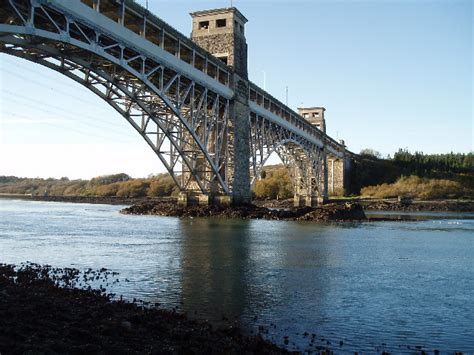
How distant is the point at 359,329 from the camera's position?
914 centimetres

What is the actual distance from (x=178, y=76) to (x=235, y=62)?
517 inches

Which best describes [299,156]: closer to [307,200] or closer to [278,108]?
[307,200]

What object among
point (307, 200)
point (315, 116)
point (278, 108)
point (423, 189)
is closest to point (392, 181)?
point (423, 189)

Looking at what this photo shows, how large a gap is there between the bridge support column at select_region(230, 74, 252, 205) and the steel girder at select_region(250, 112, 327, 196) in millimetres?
6699

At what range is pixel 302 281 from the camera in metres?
13.9

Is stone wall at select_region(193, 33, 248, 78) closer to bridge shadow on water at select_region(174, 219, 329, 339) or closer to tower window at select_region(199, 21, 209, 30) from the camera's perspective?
tower window at select_region(199, 21, 209, 30)

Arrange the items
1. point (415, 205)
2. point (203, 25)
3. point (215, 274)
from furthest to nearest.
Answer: point (415, 205) < point (203, 25) < point (215, 274)

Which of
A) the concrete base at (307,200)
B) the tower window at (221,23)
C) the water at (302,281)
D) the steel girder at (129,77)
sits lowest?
the water at (302,281)

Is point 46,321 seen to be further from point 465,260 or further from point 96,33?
point 96,33

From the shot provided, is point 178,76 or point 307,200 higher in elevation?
point 178,76

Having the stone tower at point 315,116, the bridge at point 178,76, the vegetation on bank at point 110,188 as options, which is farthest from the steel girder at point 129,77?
the vegetation on bank at point 110,188

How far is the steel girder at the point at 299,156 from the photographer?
6162 centimetres

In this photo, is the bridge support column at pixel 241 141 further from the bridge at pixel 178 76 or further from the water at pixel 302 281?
the water at pixel 302 281

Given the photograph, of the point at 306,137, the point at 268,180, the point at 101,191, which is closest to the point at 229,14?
the point at 306,137
